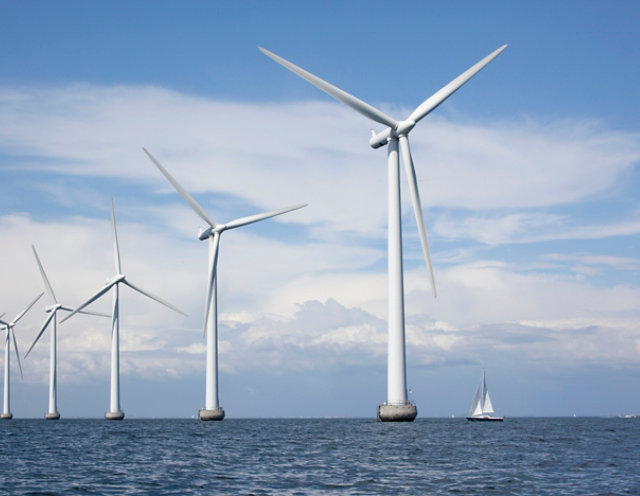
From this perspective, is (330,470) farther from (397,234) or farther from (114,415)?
(114,415)

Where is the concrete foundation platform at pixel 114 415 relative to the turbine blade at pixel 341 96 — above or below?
below

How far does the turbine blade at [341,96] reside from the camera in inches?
3277

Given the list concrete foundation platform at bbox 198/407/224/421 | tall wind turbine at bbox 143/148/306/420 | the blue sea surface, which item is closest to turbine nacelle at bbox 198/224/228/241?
tall wind turbine at bbox 143/148/306/420

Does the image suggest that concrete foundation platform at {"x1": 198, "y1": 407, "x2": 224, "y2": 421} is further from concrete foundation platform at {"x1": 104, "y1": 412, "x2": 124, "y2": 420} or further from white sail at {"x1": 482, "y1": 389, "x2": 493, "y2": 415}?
white sail at {"x1": 482, "y1": 389, "x2": 493, "y2": 415}

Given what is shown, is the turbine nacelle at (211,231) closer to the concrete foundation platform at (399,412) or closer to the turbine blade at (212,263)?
the turbine blade at (212,263)

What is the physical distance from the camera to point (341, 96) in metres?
92.4

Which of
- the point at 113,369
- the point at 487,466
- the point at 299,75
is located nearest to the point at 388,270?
the point at 299,75

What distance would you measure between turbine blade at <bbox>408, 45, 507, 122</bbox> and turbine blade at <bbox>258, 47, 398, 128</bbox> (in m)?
3.30

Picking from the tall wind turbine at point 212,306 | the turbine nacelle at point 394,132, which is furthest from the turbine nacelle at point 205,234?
the turbine nacelle at point 394,132

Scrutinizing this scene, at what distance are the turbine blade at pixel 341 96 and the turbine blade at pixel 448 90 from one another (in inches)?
130

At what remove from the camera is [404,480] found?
41.0 m

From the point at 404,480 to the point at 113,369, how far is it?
151224 millimetres

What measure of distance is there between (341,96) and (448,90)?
1390 cm

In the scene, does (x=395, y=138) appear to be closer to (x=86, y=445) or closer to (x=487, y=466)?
(x=86, y=445)
